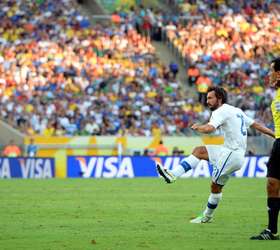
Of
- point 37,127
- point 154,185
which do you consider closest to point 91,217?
point 154,185

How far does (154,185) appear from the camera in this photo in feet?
92.2

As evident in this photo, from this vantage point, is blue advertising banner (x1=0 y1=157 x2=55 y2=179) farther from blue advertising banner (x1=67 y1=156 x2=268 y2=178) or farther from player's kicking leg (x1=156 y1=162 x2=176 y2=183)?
player's kicking leg (x1=156 y1=162 x2=176 y2=183)

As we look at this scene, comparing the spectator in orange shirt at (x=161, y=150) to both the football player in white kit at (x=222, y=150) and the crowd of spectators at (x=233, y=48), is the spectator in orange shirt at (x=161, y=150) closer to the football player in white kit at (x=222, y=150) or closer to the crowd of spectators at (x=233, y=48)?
the crowd of spectators at (x=233, y=48)

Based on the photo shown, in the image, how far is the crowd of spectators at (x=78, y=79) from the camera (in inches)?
1542

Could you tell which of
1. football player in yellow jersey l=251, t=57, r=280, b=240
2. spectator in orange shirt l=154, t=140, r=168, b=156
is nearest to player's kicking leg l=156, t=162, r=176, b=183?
football player in yellow jersey l=251, t=57, r=280, b=240

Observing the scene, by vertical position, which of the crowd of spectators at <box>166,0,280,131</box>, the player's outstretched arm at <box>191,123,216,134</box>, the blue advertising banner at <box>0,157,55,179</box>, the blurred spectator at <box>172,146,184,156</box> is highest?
the player's outstretched arm at <box>191,123,216,134</box>

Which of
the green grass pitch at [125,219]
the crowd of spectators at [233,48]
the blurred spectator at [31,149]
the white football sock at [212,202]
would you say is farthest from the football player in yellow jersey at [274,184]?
the crowd of spectators at [233,48]

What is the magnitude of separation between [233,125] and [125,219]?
2.38 meters

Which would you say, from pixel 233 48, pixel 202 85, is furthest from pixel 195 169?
pixel 233 48

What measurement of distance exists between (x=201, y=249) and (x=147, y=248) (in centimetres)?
64

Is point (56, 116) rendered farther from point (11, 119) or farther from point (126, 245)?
point (126, 245)

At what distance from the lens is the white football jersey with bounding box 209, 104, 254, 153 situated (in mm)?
14805

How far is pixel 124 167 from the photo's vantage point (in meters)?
36.3

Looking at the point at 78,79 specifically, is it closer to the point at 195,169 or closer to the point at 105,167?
the point at 105,167
